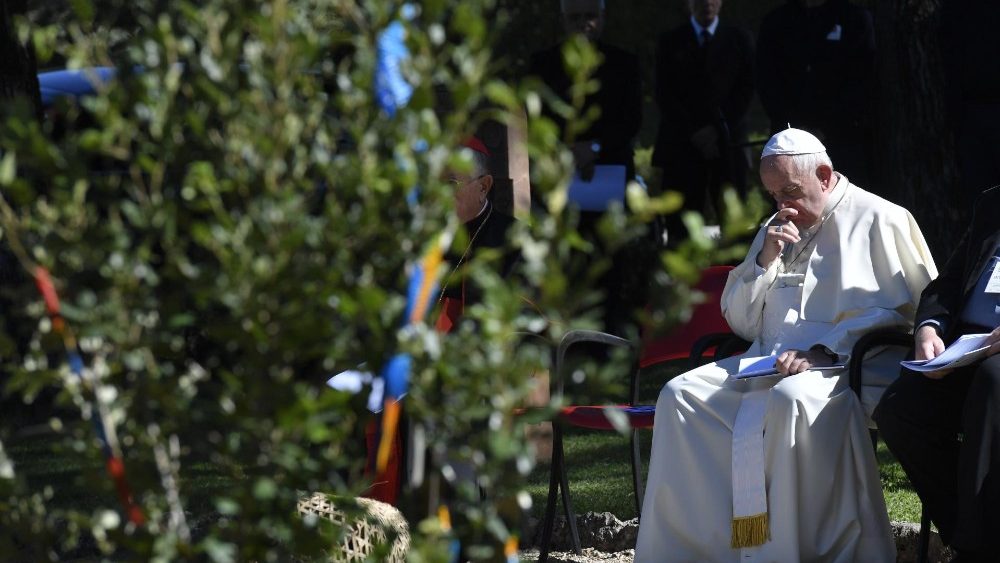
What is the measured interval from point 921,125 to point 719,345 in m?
4.22

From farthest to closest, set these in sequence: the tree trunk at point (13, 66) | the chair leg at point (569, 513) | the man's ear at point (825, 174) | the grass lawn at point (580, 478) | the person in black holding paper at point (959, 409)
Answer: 1. the tree trunk at point (13, 66)
2. the grass lawn at point (580, 478)
3. the chair leg at point (569, 513)
4. the man's ear at point (825, 174)
5. the person in black holding paper at point (959, 409)

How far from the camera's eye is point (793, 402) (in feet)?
17.0

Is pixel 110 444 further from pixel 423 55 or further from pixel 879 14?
pixel 879 14

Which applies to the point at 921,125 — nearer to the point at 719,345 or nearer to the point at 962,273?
the point at 719,345

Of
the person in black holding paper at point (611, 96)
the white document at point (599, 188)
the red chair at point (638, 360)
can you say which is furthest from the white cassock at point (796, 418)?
the person in black holding paper at point (611, 96)

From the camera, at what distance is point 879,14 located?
32.5 ft

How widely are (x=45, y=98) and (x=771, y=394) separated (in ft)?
26.8

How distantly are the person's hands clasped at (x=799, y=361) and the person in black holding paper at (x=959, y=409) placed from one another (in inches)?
12.1

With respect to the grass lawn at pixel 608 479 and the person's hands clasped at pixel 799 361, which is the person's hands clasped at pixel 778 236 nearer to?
the person's hands clasped at pixel 799 361

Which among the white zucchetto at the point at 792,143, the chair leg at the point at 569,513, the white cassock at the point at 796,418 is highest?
the white zucchetto at the point at 792,143

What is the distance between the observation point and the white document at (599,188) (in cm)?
952

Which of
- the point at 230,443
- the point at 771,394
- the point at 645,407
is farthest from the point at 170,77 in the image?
the point at 645,407

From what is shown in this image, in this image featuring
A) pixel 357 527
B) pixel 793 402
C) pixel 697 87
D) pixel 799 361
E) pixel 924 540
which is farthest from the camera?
pixel 697 87

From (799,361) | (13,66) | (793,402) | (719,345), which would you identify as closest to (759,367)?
(799,361)
